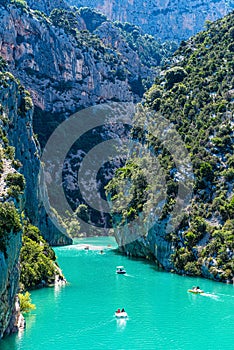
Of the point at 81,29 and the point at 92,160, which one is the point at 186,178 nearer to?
the point at 92,160

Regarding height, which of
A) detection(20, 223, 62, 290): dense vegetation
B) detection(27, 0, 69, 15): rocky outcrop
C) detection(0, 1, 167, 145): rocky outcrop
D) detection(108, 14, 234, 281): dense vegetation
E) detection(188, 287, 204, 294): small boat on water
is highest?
detection(27, 0, 69, 15): rocky outcrop

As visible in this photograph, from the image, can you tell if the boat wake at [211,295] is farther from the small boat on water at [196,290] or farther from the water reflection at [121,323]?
the water reflection at [121,323]

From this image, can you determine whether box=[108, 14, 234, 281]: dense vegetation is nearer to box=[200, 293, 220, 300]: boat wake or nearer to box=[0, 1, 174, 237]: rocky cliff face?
box=[200, 293, 220, 300]: boat wake

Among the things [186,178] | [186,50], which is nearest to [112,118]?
[186,50]

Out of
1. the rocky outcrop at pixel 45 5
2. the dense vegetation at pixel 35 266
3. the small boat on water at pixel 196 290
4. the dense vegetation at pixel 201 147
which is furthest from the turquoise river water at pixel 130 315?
the rocky outcrop at pixel 45 5

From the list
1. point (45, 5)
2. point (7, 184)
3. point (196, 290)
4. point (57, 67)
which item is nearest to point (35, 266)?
point (196, 290)

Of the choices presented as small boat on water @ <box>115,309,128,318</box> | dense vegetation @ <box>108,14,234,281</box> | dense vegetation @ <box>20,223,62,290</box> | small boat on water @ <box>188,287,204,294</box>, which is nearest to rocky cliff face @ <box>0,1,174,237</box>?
dense vegetation @ <box>108,14,234,281</box>
